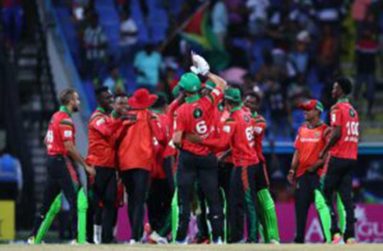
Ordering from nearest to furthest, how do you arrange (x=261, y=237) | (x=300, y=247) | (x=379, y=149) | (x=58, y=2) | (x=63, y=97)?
1. (x=300, y=247)
2. (x=63, y=97)
3. (x=261, y=237)
4. (x=379, y=149)
5. (x=58, y=2)

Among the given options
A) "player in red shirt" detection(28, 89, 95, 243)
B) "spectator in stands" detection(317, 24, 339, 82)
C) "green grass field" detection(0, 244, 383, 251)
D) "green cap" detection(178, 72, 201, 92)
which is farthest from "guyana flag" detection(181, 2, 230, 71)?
"green grass field" detection(0, 244, 383, 251)

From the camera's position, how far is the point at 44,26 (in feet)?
125

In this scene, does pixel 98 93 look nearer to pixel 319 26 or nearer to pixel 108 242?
pixel 108 242

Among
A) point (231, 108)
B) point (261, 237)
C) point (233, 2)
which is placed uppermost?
point (233, 2)

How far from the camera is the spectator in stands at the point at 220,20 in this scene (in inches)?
1526

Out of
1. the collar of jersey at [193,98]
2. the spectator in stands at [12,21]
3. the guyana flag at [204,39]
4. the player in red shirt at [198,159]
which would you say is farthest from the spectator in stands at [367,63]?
the collar of jersey at [193,98]

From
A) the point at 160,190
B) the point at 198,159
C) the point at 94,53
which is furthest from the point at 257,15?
the point at 198,159

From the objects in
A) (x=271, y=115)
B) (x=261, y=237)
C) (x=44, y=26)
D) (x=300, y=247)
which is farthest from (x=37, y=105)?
(x=300, y=247)

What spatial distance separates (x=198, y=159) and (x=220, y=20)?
1407cm

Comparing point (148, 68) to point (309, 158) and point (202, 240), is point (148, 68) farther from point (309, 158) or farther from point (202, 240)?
point (309, 158)

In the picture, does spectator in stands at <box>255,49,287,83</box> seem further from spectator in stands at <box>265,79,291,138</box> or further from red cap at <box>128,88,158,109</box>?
red cap at <box>128,88,158,109</box>

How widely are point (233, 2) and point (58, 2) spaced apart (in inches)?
149

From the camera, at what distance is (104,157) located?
26469 millimetres

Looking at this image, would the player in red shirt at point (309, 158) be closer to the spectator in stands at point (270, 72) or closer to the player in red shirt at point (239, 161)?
the player in red shirt at point (239, 161)
